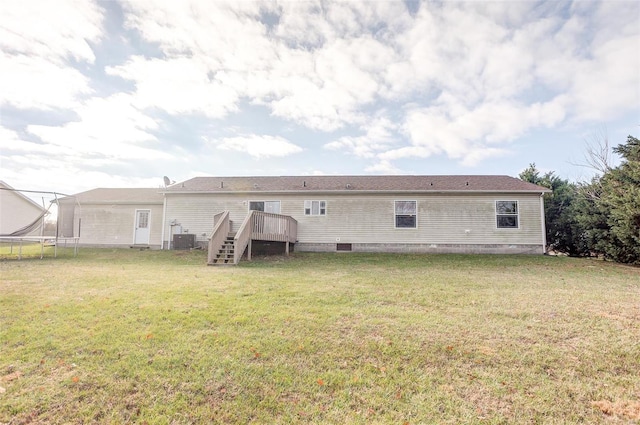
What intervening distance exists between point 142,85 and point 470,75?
1209 centimetres

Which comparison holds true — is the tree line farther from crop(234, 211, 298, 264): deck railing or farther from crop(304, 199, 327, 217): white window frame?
crop(234, 211, 298, 264): deck railing

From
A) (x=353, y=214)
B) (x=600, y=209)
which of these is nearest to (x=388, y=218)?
(x=353, y=214)

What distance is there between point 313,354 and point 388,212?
1177cm

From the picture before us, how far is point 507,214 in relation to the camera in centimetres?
1408

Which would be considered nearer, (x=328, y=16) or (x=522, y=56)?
(x=328, y=16)

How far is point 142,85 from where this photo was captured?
10.5m

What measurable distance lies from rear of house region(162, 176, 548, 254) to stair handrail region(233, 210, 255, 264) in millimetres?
3347

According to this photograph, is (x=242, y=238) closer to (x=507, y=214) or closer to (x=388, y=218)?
(x=388, y=218)

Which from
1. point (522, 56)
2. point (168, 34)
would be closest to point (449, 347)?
point (168, 34)

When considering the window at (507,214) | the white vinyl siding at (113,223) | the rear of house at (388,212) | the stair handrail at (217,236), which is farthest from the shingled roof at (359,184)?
the stair handrail at (217,236)

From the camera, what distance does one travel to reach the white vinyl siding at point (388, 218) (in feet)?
45.9

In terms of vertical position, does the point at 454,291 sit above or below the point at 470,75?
below

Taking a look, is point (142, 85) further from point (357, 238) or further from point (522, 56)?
point (522, 56)

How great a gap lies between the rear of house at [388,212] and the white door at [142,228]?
1.35m
